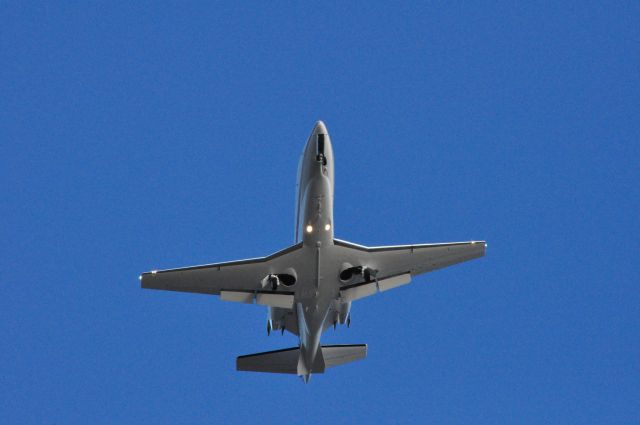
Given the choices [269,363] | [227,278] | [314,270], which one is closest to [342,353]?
[269,363]

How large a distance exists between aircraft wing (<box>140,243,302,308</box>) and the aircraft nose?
Answer: 7324mm

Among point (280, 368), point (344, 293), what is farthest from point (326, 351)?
point (344, 293)

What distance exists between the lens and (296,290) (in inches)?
Answer: 2352

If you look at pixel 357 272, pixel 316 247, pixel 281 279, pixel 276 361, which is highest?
pixel 316 247

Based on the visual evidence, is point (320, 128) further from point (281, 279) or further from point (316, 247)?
point (281, 279)

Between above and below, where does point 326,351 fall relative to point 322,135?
below

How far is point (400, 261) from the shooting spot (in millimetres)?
60531

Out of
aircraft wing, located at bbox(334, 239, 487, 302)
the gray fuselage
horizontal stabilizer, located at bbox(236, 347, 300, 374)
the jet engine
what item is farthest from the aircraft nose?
horizontal stabilizer, located at bbox(236, 347, 300, 374)

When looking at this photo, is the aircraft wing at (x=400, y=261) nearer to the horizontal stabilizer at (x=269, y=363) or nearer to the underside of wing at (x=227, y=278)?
the underside of wing at (x=227, y=278)

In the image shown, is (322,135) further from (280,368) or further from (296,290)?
(280,368)

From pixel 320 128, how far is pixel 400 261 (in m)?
9.65

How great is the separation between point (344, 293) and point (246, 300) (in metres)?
5.94

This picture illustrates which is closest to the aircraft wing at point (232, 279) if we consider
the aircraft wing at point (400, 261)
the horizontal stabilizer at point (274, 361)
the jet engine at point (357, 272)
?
the jet engine at point (357, 272)

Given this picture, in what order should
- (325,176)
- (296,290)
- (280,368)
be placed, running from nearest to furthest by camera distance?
(325,176) < (296,290) < (280,368)
